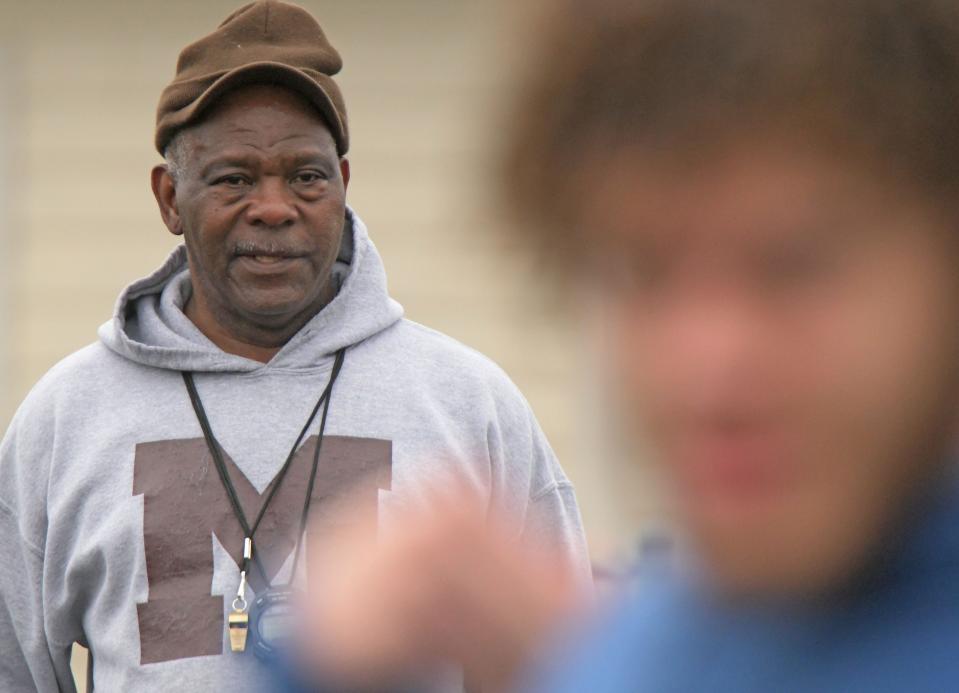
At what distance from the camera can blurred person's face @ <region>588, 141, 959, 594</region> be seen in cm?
62

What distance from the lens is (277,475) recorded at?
2.88 meters

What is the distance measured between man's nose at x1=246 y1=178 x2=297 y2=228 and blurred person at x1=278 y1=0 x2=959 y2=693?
2392 millimetres

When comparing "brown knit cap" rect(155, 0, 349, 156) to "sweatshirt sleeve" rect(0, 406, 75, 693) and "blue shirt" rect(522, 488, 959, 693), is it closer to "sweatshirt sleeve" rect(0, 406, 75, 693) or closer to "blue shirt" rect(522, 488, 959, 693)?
"sweatshirt sleeve" rect(0, 406, 75, 693)

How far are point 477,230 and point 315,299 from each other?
2491 millimetres

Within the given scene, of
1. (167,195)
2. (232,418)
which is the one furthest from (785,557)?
(167,195)

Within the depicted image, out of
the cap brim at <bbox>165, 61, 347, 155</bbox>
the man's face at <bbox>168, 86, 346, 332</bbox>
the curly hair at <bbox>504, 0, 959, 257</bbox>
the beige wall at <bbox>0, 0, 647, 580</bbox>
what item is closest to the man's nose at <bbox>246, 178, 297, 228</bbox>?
the man's face at <bbox>168, 86, 346, 332</bbox>

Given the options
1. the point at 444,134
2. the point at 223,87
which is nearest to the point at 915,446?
the point at 223,87

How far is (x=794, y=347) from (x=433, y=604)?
0.76 feet

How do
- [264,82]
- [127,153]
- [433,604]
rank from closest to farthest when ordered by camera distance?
1. [433,604]
2. [264,82]
3. [127,153]

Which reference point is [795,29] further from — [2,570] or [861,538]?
[2,570]

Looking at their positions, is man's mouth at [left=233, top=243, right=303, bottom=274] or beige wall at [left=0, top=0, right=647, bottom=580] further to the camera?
beige wall at [left=0, top=0, right=647, bottom=580]

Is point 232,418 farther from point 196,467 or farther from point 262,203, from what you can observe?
point 262,203

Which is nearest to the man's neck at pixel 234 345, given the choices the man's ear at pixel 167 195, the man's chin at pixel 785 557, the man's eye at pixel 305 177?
the man's ear at pixel 167 195

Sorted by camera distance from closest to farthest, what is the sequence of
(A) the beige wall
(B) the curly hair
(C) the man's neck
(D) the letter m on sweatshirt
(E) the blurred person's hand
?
(B) the curly hair, (E) the blurred person's hand, (D) the letter m on sweatshirt, (C) the man's neck, (A) the beige wall
